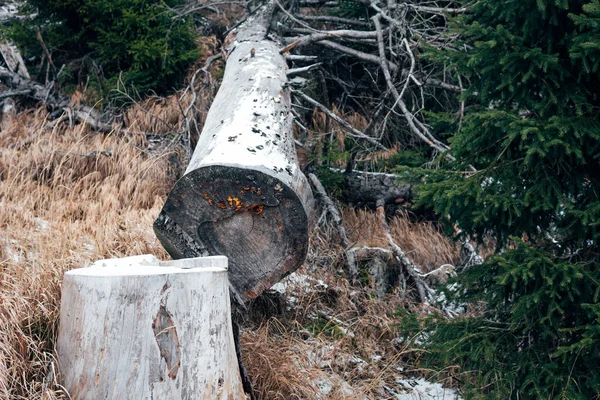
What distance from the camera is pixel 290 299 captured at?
481 centimetres

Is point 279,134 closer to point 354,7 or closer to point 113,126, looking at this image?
point 113,126

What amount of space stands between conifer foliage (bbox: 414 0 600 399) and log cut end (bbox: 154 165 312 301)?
831 millimetres

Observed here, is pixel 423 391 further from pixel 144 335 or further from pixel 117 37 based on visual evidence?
pixel 117 37

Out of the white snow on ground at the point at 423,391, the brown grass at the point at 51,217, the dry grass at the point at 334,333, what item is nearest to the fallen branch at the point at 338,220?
the dry grass at the point at 334,333

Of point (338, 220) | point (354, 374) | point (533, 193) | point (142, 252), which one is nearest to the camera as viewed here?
point (533, 193)

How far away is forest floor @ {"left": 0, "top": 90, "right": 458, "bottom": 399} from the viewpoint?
3341 mm

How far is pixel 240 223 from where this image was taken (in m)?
3.50

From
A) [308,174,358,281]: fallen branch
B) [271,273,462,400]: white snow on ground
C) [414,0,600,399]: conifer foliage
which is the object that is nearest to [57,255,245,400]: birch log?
[271,273,462,400]: white snow on ground

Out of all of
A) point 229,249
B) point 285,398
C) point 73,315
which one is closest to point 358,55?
point 229,249

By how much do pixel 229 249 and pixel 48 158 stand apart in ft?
11.0

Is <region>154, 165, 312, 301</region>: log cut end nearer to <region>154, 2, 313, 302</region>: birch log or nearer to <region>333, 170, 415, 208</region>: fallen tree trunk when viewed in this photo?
<region>154, 2, 313, 302</region>: birch log

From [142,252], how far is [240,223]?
4.41 feet

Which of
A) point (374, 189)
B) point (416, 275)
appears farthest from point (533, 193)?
point (374, 189)

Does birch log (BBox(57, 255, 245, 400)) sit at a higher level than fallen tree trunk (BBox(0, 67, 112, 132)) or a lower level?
higher
